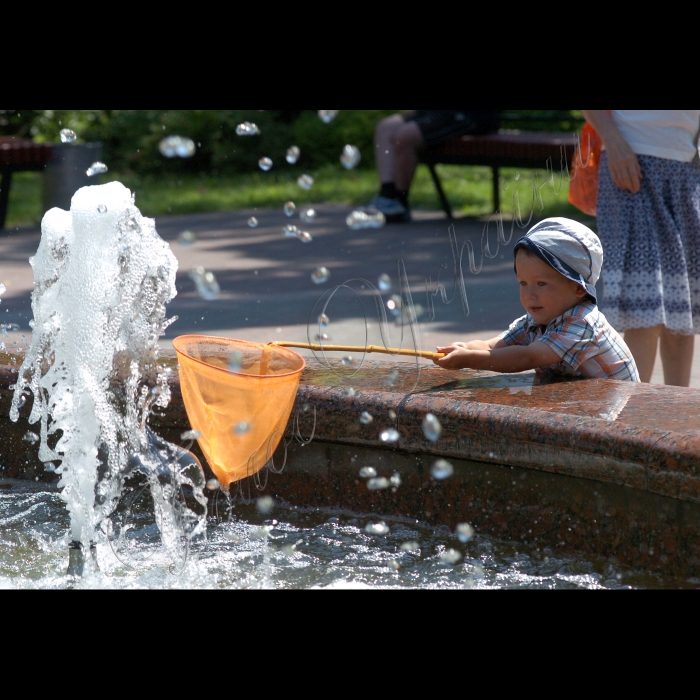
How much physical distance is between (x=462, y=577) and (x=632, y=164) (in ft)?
5.83

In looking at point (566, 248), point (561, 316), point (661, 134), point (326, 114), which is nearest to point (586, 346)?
point (561, 316)

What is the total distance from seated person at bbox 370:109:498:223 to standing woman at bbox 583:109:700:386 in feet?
20.3

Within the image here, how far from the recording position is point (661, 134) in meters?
3.66

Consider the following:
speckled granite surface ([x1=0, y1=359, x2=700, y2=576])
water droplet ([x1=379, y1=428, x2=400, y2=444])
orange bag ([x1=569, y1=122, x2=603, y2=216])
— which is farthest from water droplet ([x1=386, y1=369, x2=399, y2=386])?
orange bag ([x1=569, y1=122, x2=603, y2=216])

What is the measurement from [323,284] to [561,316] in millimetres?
4412

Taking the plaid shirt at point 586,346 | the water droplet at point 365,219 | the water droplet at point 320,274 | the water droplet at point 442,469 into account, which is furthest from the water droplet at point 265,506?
the water droplet at point 365,219

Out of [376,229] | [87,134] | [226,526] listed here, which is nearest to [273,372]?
[226,526]

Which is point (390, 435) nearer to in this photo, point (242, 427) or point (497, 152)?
point (242, 427)

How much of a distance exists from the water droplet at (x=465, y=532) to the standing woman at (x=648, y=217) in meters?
1.21

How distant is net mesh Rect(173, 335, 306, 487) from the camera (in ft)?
9.01

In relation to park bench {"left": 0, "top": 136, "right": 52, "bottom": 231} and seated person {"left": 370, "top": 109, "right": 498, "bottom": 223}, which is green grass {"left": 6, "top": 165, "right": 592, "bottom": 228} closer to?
park bench {"left": 0, "top": 136, "right": 52, "bottom": 231}

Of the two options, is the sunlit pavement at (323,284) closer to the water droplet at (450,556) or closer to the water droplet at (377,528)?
the water droplet at (377,528)

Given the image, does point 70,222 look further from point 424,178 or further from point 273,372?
point 424,178

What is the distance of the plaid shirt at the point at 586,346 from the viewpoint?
2975 millimetres
